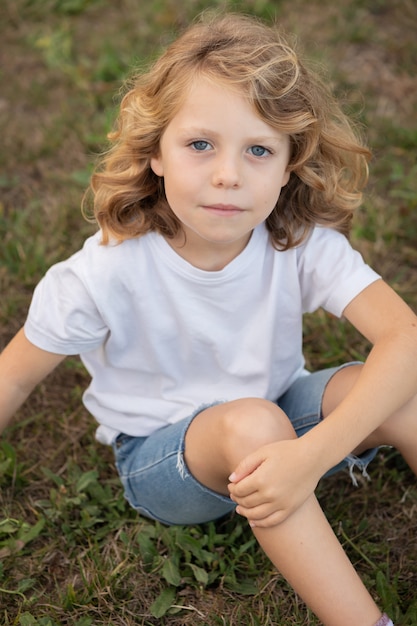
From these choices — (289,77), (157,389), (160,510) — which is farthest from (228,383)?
(289,77)

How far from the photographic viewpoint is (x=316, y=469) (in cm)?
169

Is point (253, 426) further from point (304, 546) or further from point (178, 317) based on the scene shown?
point (178, 317)

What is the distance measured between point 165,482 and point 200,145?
2.61ft

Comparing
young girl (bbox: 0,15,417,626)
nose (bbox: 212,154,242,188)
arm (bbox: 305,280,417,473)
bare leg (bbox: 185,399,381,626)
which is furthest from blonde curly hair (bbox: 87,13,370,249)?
bare leg (bbox: 185,399,381,626)

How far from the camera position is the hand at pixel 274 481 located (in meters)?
1.64

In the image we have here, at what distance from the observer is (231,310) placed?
2016 millimetres

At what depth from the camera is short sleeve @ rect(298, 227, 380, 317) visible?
1960 mm

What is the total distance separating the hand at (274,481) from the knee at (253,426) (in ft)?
0.15

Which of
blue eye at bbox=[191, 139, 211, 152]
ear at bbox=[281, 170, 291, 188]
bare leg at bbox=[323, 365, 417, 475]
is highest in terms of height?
blue eye at bbox=[191, 139, 211, 152]

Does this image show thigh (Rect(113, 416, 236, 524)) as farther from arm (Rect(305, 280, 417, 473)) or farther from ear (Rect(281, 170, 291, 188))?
ear (Rect(281, 170, 291, 188))

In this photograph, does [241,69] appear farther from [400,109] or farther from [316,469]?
[400,109]

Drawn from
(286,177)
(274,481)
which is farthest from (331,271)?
(274,481)

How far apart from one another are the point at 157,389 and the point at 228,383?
0.60 feet

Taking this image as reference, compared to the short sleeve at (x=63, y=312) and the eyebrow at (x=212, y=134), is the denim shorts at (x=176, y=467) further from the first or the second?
the eyebrow at (x=212, y=134)
